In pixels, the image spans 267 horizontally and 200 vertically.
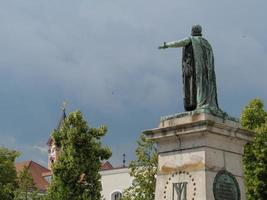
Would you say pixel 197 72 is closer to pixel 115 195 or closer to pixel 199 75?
pixel 199 75

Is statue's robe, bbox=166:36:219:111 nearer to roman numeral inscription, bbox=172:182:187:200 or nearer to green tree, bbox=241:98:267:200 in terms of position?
roman numeral inscription, bbox=172:182:187:200

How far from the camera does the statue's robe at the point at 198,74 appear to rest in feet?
39.1

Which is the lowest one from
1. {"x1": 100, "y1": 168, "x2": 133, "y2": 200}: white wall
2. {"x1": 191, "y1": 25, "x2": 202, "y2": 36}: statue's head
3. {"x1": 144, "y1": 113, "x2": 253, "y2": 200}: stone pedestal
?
{"x1": 144, "y1": 113, "x2": 253, "y2": 200}: stone pedestal

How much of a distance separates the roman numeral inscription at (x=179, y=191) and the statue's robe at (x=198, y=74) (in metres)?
1.65

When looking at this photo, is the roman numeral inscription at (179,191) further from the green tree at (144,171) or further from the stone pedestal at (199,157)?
the green tree at (144,171)

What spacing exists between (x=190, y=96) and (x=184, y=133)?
3.76 feet

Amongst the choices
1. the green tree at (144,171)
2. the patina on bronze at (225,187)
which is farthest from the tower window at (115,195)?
the patina on bronze at (225,187)

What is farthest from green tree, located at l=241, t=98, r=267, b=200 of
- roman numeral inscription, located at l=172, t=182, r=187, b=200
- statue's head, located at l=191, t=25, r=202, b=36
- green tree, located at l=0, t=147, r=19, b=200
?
green tree, located at l=0, t=147, r=19, b=200

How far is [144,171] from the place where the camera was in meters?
28.8

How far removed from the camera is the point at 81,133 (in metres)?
29.7

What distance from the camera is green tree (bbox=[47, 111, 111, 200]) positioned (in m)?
28.6

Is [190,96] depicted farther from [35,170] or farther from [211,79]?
[35,170]

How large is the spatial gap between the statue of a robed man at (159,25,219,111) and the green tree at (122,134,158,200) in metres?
15.2

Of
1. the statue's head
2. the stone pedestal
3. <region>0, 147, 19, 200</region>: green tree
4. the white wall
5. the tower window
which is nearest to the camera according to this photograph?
the stone pedestal
